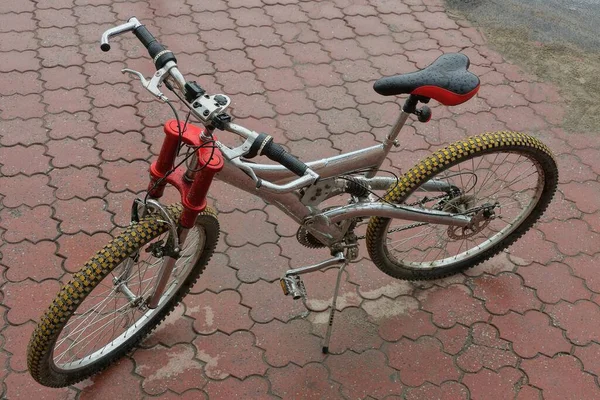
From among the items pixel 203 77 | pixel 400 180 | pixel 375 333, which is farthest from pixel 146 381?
pixel 203 77

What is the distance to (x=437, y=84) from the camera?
3.09m

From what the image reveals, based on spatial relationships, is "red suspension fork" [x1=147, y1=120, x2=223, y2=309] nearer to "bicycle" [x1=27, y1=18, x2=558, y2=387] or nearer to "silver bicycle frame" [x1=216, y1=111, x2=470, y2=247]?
"bicycle" [x1=27, y1=18, x2=558, y2=387]

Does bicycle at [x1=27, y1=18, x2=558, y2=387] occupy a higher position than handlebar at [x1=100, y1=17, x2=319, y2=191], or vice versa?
handlebar at [x1=100, y1=17, x2=319, y2=191]

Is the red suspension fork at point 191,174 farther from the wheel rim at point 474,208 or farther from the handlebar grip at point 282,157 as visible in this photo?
the wheel rim at point 474,208

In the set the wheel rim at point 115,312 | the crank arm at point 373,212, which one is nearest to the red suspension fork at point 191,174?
the wheel rim at point 115,312

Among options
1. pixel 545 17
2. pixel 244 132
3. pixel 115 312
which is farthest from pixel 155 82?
pixel 545 17

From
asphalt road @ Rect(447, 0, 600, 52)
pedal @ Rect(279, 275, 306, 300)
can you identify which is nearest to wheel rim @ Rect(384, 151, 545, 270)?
pedal @ Rect(279, 275, 306, 300)

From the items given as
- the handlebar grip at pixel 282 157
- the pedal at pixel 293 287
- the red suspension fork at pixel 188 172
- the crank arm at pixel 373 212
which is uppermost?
the handlebar grip at pixel 282 157

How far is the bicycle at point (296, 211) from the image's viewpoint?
2680mm

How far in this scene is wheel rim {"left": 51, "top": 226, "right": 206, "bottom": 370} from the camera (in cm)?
338

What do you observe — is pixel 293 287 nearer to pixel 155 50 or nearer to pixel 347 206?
pixel 347 206

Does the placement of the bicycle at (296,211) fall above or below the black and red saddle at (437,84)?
below

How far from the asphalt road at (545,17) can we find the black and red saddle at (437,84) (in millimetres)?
3331

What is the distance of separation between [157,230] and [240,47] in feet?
9.89
